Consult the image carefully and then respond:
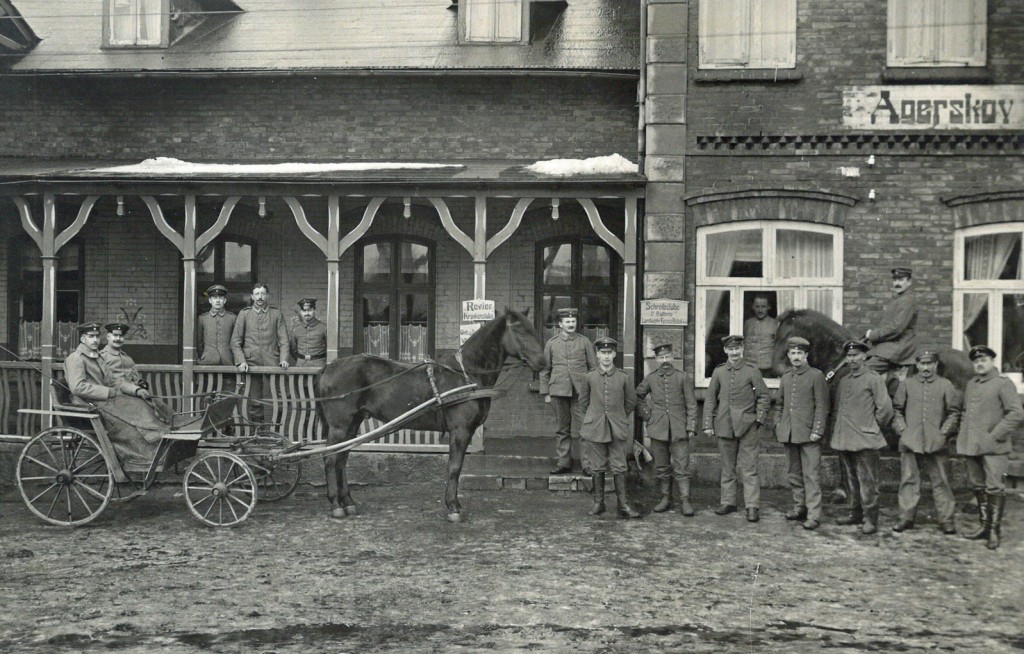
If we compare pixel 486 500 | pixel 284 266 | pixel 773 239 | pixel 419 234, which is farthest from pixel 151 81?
pixel 773 239

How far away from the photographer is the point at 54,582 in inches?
257

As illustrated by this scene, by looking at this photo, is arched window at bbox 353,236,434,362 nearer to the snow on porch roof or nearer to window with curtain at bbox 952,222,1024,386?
the snow on porch roof

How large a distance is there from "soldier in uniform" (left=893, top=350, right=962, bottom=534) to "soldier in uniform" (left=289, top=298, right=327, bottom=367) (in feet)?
21.6

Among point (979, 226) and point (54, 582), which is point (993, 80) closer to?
point (979, 226)

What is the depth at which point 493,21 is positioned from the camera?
1275 cm

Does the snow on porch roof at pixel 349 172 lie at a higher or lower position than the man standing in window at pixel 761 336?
higher

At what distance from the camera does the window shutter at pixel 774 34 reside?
35.7ft

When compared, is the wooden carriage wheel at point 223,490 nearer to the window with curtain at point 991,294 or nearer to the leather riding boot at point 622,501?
the leather riding boot at point 622,501

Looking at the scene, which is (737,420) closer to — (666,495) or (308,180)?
(666,495)

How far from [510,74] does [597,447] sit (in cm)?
556

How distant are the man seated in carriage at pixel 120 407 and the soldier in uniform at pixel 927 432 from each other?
7089mm

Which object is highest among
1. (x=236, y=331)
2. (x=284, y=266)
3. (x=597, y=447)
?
(x=284, y=266)

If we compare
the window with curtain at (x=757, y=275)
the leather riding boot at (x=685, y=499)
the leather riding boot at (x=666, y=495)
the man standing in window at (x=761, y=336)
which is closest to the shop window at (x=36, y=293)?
the leather riding boot at (x=666, y=495)

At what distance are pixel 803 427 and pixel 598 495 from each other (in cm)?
214
